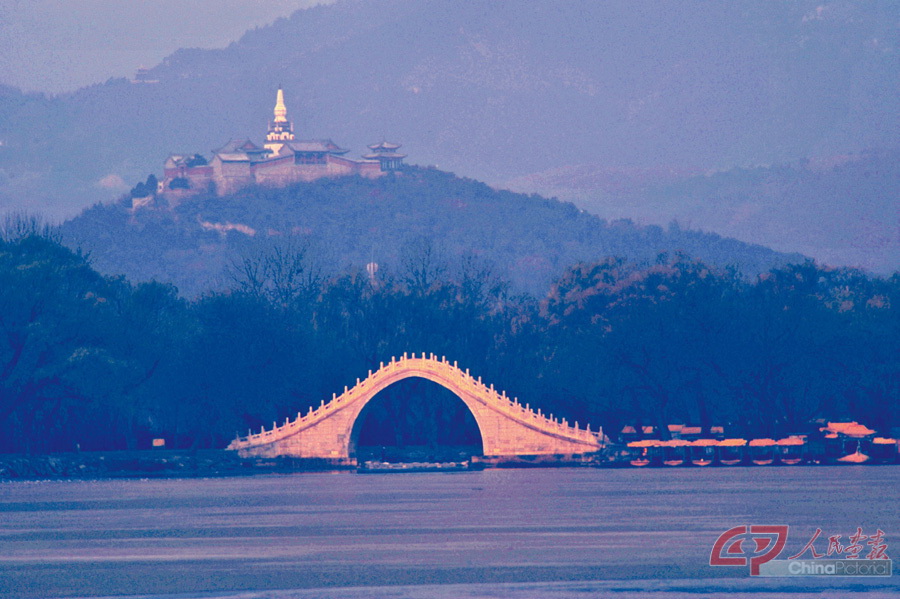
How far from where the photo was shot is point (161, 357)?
3509 inches

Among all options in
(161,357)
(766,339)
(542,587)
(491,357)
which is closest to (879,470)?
(766,339)

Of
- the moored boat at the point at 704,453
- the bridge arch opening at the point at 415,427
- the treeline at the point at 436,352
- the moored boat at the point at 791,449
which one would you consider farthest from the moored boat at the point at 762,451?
the bridge arch opening at the point at 415,427

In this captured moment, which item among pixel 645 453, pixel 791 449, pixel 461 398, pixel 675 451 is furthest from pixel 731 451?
pixel 461 398

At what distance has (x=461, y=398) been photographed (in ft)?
291

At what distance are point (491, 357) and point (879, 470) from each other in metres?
27.4

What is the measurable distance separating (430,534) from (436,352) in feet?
176

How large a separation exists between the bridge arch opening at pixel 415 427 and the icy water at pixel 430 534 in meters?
15.8

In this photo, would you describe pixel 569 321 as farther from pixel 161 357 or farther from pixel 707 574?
pixel 707 574

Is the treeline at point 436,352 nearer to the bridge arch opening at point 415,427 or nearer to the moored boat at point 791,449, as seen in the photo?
the bridge arch opening at point 415,427

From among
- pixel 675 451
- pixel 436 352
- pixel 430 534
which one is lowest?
pixel 430 534

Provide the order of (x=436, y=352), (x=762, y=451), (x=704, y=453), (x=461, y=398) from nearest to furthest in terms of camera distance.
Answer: (x=762, y=451) < (x=461, y=398) < (x=704, y=453) < (x=436, y=352)

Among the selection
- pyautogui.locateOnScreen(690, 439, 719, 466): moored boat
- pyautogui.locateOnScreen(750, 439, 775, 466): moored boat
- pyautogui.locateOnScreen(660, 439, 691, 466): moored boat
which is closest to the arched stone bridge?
pyautogui.locateOnScreen(660, 439, 691, 466): moored boat

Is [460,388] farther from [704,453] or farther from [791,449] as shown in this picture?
[791,449]

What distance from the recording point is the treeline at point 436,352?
275 ft
